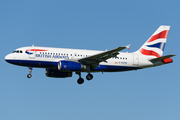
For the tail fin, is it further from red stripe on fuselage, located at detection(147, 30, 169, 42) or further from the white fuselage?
the white fuselage

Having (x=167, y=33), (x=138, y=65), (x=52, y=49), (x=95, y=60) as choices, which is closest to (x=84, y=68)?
(x=95, y=60)

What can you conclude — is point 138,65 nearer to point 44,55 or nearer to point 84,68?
point 84,68

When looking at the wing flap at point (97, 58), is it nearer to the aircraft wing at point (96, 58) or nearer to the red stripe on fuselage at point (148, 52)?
the aircraft wing at point (96, 58)

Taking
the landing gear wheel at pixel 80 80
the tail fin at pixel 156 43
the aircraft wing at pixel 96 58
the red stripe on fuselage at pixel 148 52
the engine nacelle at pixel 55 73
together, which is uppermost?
the tail fin at pixel 156 43

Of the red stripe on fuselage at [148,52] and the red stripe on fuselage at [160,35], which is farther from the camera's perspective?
the red stripe on fuselage at [160,35]

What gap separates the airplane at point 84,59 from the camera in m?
40.7

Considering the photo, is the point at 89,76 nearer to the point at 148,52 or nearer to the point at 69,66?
the point at 69,66

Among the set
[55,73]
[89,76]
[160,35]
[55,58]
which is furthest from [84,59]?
[160,35]

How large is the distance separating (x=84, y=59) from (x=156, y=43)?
12.5 meters

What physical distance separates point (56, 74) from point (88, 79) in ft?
16.5

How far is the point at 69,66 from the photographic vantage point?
40.7m

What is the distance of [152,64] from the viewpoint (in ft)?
148

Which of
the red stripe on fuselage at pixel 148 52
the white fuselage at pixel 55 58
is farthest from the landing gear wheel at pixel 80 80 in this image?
the red stripe on fuselage at pixel 148 52

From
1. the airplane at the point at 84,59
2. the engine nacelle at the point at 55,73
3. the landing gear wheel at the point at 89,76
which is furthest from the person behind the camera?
the engine nacelle at the point at 55,73
